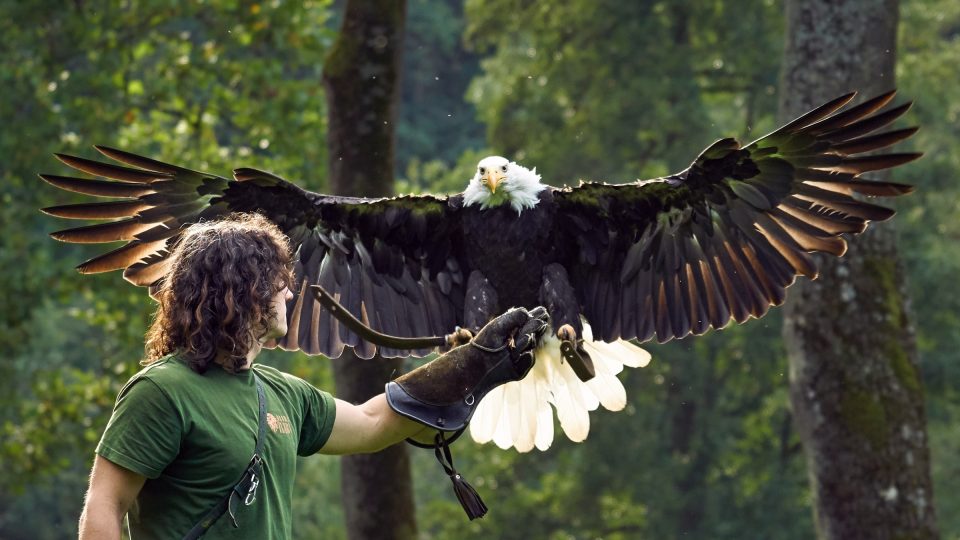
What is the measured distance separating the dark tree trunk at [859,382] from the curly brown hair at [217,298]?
5.28 m

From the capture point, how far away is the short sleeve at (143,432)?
110 inches

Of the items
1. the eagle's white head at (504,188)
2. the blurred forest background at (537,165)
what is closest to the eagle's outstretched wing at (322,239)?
the eagle's white head at (504,188)

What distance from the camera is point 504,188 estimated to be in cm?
540

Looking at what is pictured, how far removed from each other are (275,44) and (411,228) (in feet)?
27.0

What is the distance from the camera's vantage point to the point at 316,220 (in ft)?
18.5

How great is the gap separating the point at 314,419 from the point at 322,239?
2.41m

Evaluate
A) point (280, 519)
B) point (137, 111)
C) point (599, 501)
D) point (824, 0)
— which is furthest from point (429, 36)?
point (280, 519)

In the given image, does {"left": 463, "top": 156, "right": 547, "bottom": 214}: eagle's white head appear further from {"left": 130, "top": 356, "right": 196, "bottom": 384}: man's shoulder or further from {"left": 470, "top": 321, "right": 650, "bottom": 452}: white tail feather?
{"left": 130, "top": 356, "right": 196, "bottom": 384}: man's shoulder

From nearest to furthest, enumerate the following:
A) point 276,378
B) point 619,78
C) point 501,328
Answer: point 276,378 < point 501,328 < point 619,78

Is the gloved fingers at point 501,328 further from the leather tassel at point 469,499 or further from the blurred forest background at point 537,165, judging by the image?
the blurred forest background at point 537,165

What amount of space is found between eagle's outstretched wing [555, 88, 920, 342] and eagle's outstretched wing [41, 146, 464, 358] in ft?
1.89

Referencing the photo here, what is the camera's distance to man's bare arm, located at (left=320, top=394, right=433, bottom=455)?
3.40 metres

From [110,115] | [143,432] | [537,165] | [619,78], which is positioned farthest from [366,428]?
[537,165]

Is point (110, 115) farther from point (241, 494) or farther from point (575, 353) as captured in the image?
point (241, 494)
